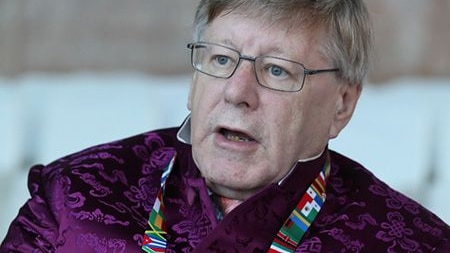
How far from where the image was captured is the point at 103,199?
7.64 ft

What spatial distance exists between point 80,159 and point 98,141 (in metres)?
1.65

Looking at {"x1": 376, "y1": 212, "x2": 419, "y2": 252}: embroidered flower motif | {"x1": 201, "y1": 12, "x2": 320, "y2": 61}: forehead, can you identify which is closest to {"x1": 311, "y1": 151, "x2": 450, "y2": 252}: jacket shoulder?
{"x1": 376, "y1": 212, "x2": 419, "y2": 252}: embroidered flower motif

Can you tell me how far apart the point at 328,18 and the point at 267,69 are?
17 cm

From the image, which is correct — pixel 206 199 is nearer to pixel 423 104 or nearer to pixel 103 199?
pixel 103 199

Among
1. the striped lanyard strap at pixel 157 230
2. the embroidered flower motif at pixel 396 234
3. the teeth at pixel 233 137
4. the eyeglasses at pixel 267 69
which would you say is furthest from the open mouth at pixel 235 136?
the embroidered flower motif at pixel 396 234

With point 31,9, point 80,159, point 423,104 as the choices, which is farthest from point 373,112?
point 80,159

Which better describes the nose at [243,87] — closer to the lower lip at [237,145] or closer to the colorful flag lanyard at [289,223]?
the lower lip at [237,145]

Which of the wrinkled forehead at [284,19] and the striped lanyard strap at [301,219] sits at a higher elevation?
the wrinkled forehead at [284,19]

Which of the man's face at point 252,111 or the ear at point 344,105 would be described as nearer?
the man's face at point 252,111

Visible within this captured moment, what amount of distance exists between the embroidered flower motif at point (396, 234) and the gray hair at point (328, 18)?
31 centimetres

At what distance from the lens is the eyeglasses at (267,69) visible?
2.21m

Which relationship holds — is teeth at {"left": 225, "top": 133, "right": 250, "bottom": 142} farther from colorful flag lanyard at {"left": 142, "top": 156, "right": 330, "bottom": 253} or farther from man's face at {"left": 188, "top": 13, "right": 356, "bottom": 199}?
colorful flag lanyard at {"left": 142, "top": 156, "right": 330, "bottom": 253}

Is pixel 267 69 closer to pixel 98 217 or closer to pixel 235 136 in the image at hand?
pixel 235 136

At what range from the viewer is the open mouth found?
2.22 m
